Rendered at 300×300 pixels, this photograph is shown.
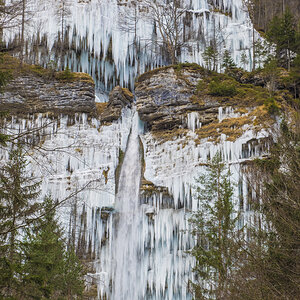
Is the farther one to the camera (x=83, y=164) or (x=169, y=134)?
(x=169, y=134)


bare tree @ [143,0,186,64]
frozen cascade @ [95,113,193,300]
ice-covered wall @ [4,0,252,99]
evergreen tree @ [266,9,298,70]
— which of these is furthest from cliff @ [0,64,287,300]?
bare tree @ [143,0,186,64]

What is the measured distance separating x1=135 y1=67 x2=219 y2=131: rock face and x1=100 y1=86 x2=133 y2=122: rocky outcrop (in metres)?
1.49

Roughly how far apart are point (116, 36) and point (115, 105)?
735cm

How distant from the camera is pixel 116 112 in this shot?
1032 inches

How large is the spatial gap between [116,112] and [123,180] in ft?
14.9

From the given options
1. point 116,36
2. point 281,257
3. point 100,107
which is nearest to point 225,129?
point 100,107

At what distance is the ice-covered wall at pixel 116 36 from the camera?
30.7 metres

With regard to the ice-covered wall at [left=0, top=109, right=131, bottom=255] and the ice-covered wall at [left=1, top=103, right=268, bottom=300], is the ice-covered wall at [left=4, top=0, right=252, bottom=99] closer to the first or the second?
the ice-covered wall at [left=0, top=109, right=131, bottom=255]

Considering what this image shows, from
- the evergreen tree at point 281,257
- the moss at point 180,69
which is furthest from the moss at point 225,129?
the evergreen tree at point 281,257

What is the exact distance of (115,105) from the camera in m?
26.6

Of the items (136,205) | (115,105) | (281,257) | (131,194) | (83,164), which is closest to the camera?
(281,257)

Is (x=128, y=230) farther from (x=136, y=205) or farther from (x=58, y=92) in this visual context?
(x=58, y=92)

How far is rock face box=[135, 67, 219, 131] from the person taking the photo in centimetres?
2414

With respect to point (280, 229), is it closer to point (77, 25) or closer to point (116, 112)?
point (116, 112)
